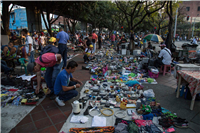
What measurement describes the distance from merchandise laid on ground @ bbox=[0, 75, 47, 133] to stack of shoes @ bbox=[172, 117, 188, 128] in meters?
3.46

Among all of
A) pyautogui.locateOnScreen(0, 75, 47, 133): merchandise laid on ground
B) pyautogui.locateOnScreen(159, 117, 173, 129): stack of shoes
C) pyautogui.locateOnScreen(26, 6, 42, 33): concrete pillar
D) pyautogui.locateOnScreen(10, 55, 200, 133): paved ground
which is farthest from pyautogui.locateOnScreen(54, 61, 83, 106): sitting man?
pyautogui.locateOnScreen(26, 6, 42, 33): concrete pillar

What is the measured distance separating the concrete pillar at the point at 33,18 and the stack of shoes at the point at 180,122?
15887mm

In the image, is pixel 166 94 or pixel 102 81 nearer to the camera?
pixel 166 94

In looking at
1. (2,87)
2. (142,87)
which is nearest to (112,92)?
(142,87)

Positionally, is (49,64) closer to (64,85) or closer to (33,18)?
(64,85)

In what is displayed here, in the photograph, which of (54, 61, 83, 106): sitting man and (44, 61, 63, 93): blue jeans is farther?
(44, 61, 63, 93): blue jeans

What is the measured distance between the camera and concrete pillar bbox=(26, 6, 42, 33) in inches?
574

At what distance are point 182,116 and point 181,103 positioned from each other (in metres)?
0.71

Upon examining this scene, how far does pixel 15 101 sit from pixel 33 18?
14.0m

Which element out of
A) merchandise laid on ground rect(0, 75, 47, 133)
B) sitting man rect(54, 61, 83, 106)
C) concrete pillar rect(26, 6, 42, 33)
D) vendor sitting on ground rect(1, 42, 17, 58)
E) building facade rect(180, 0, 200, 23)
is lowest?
merchandise laid on ground rect(0, 75, 47, 133)

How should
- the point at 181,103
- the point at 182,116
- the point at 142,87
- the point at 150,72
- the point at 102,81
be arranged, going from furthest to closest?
the point at 150,72 → the point at 102,81 → the point at 142,87 → the point at 181,103 → the point at 182,116

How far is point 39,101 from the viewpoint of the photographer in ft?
12.9

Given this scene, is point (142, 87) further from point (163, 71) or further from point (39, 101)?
point (39, 101)

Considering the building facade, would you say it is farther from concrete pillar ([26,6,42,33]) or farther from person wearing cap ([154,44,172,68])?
person wearing cap ([154,44,172,68])
